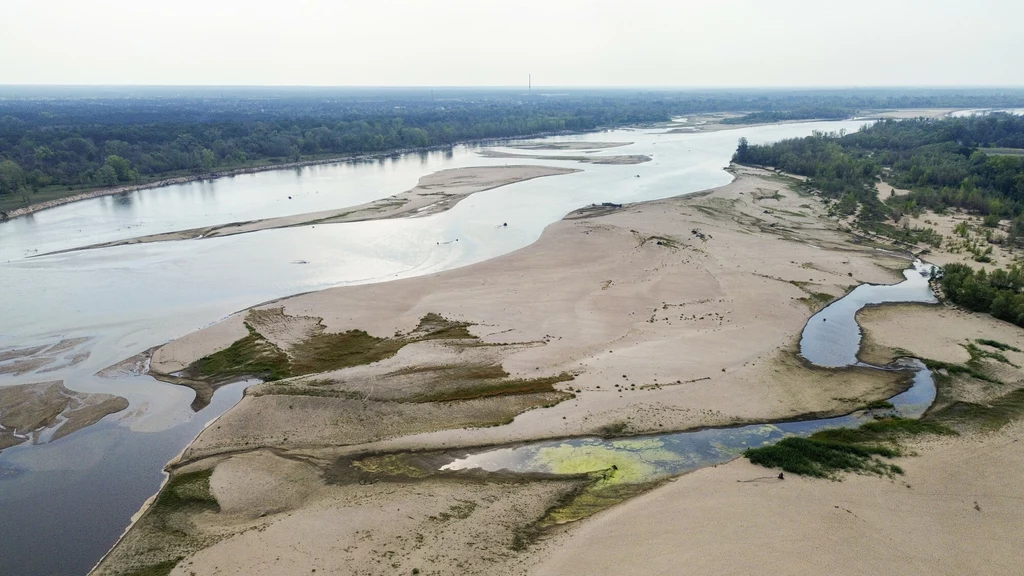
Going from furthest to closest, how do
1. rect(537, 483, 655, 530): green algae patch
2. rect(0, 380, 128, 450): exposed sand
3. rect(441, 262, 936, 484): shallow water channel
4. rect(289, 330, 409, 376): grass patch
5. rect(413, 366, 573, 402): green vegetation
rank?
rect(289, 330, 409, 376): grass patch, rect(413, 366, 573, 402): green vegetation, rect(0, 380, 128, 450): exposed sand, rect(441, 262, 936, 484): shallow water channel, rect(537, 483, 655, 530): green algae patch

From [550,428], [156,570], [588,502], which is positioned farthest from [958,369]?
[156,570]

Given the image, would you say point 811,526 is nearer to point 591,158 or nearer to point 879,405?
point 879,405

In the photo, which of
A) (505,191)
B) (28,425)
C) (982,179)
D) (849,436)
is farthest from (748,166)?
(28,425)

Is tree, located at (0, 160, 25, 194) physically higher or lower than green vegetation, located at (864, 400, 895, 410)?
higher

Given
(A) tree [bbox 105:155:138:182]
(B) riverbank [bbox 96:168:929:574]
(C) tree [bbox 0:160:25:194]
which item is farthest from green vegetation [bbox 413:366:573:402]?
(A) tree [bbox 105:155:138:182]

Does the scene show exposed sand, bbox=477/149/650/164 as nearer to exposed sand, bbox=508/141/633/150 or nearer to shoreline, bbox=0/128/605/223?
exposed sand, bbox=508/141/633/150

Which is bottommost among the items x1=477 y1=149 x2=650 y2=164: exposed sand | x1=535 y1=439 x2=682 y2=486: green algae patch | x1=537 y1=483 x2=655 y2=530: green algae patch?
x1=537 y1=483 x2=655 y2=530: green algae patch

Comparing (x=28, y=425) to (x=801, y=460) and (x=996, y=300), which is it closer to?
(x=801, y=460)
